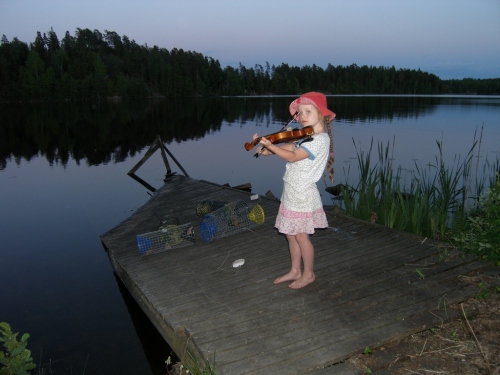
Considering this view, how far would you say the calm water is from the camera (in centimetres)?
584

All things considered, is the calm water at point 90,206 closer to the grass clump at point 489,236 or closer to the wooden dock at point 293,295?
the wooden dock at point 293,295

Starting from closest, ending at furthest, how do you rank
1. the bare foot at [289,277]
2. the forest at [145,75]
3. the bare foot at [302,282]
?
the bare foot at [302,282] < the bare foot at [289,277] < the forest at [145,75]

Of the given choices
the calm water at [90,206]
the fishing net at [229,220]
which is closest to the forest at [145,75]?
the calm water at [90,206]

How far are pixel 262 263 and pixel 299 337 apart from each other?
5.99ft

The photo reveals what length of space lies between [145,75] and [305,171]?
133 meters

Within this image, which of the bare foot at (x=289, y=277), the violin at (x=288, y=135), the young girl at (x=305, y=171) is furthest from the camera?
the bare foot at (x=289, y=277)

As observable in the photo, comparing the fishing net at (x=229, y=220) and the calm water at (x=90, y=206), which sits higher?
the fishing net at (x=229, y=220)

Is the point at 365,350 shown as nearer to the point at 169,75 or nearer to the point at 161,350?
Result: the point at 161,350

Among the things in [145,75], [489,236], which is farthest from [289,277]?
[145,75]

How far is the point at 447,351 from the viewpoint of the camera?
299 cm

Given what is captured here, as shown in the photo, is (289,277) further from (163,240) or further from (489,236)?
(489,236)

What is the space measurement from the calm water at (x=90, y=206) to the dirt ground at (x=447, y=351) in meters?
3.56

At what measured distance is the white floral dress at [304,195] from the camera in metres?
3.66

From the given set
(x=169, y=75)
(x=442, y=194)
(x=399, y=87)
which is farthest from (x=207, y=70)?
(x=442, y=194)
